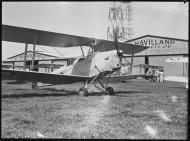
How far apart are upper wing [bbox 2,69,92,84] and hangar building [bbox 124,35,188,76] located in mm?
26045

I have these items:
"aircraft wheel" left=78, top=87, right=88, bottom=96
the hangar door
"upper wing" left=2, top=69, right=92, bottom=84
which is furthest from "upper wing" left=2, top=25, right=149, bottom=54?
the hangar door

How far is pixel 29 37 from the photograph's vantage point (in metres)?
11.0

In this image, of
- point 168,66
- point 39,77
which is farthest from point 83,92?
point 168,66

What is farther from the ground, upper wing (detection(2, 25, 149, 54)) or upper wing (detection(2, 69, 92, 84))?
upper wing (detection(2, 25, 149, 54))

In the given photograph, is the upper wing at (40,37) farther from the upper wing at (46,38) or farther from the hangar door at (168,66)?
the hangar door at (168,66)

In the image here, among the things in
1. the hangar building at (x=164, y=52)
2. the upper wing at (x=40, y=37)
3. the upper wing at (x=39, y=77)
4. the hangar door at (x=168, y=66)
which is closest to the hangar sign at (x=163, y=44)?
the hangar building at (x=164, y=52)

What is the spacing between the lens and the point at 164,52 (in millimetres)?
35062

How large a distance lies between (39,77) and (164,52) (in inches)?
1109

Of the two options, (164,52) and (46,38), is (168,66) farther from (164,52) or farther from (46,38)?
(46,38)

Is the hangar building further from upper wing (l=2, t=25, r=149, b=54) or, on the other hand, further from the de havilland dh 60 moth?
the de havilland dh 60 moth

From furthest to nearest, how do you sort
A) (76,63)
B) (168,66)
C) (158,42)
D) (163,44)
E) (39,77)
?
(158,42)
(168,66)
(163,44)
(76,63)
(39,77)

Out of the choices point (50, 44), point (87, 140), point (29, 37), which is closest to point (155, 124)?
Answer: point (87, 140)

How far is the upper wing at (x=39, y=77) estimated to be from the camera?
9.32 metres

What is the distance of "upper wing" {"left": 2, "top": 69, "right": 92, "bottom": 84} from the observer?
932cm
